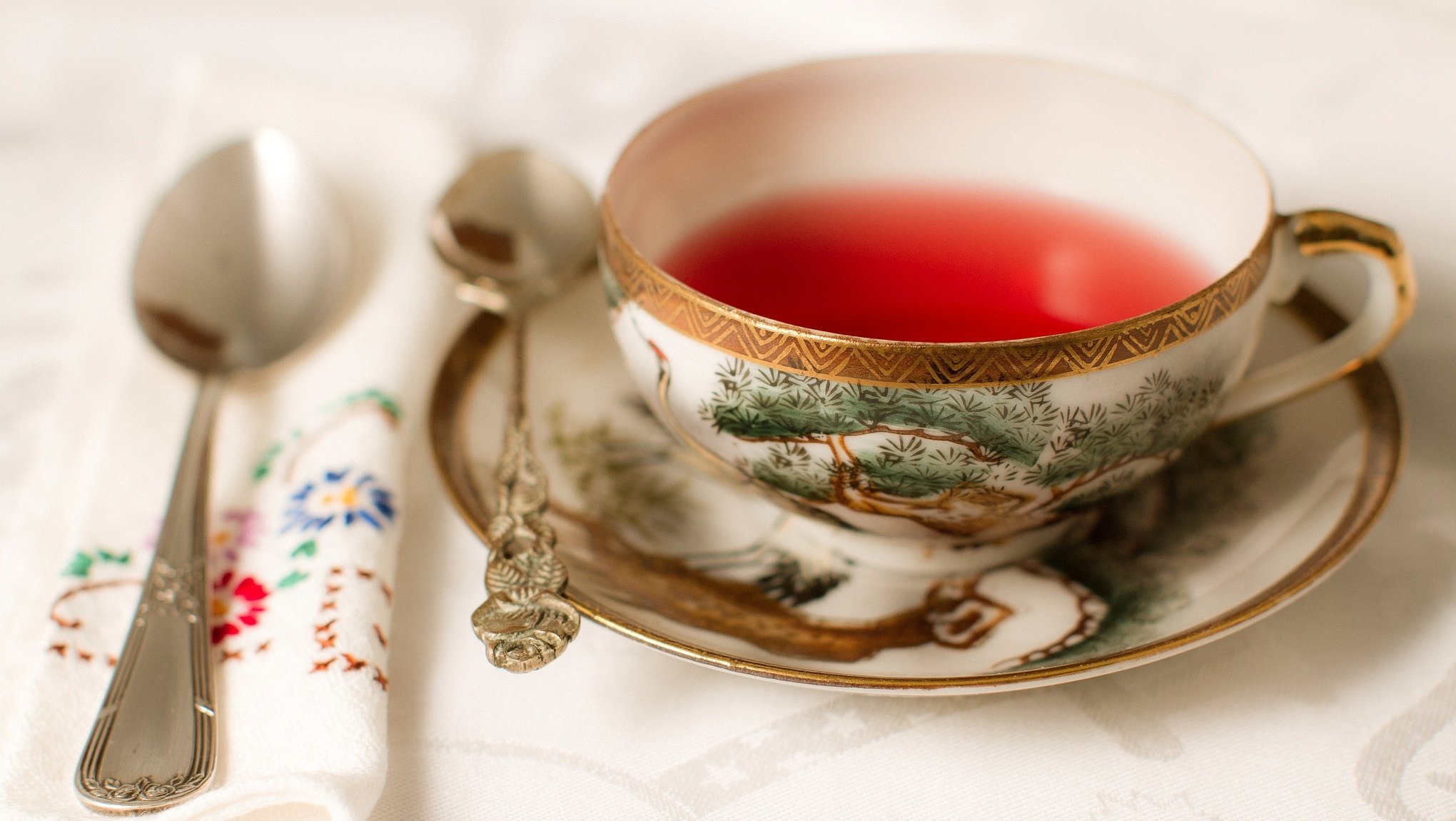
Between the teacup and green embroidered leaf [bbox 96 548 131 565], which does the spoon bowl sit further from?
green embroidered leaf [bbox 96 548 131 565]

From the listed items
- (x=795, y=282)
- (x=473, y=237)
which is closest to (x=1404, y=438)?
(x=795, y=282)

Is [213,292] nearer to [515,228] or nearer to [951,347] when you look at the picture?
[515,228]

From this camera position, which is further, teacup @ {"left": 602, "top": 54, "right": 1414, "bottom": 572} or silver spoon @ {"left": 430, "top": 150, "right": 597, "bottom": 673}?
silver spoon @ {"left": 430, "top": 150, "right": 597, "bottom": 673}

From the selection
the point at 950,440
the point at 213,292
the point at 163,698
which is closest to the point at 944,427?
the point at 950,440

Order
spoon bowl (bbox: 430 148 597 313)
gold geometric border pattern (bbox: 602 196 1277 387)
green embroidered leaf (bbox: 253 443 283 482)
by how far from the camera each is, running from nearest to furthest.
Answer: gold geometric border pattern (bbox: 602 196 1277 387) → green embroidered leaf (bbox: 253 443 283 482) → spoon bowl (bbox: 430 148 597 313)

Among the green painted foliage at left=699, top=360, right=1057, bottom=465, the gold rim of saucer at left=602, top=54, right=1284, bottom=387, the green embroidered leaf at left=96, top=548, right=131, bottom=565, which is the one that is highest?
the gold rim of saucer at left=602, top=54, right=1284, bottom=387

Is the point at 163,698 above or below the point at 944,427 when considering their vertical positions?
below

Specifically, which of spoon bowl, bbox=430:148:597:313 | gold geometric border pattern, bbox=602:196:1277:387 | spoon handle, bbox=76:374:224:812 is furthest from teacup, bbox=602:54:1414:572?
spoon handle, bbox=76:374:224:812
